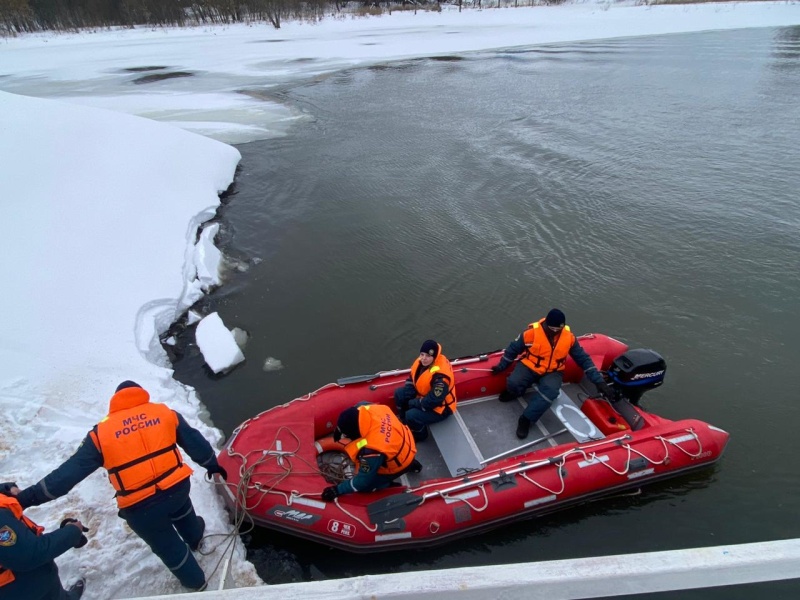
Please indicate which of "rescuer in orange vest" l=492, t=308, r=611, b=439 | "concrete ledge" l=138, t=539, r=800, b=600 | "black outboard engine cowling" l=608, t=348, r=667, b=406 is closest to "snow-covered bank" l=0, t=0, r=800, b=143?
"rescuer in orange vest" l=492, t=308, r=611, b=439

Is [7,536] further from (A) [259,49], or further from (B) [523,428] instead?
(A) [259,49]

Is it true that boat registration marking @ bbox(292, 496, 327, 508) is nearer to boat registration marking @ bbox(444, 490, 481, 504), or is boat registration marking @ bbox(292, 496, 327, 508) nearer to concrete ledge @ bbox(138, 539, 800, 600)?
boat registration marking @ bbox(444, 490, 481, 504)

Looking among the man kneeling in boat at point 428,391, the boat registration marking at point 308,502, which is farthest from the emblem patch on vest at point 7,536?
the man kneeling in boat at point 428,391

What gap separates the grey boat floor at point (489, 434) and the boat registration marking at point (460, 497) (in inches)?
8.7

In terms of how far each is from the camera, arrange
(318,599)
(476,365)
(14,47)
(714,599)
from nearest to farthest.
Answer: (318,599)
(714,599)
(476,365)
(14,47)

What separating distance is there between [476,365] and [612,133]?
870 cm

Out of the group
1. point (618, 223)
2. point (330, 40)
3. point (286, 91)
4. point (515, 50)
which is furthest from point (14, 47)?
point (618, 223)

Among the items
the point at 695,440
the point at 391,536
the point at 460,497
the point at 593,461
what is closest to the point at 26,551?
the point at 391,536

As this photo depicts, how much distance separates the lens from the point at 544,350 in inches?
163

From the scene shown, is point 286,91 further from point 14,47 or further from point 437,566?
point 14,47

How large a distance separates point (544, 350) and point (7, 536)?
11.7 feet

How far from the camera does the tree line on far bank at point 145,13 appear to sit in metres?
29.6

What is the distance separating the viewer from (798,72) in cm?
1484

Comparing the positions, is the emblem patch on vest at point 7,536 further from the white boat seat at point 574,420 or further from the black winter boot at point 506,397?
the white boat seat at point 574,420
